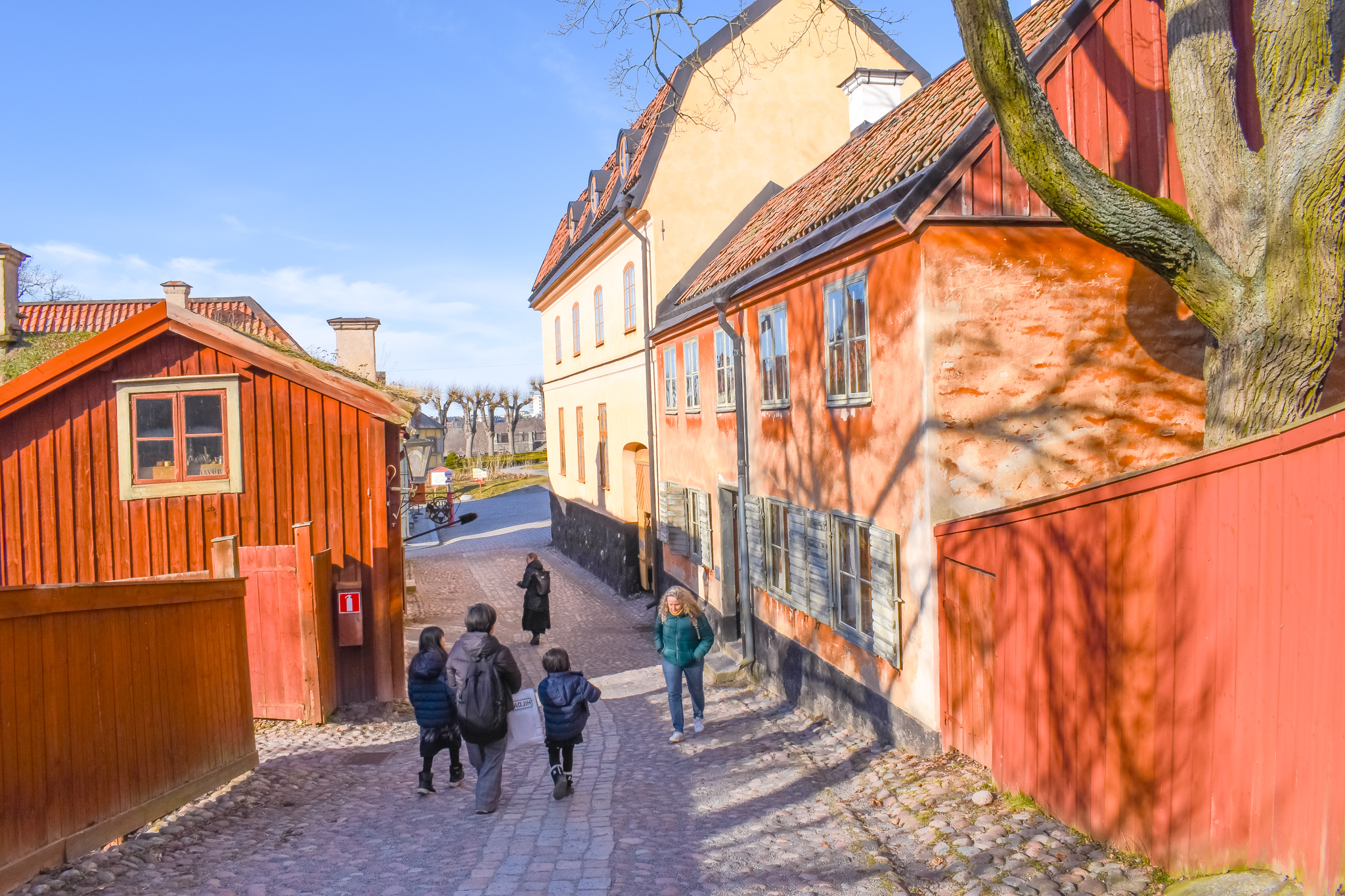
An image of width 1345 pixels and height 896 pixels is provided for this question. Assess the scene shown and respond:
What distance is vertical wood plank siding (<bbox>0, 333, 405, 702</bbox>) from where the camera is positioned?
978 centimetres

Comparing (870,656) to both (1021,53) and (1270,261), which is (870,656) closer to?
(1270,261)

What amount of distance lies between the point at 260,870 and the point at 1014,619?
15.5 feet

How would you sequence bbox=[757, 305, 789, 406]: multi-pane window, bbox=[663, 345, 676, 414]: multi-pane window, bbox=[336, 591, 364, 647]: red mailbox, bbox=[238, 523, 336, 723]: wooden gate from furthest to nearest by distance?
bbox=[663, 345, 676, 414]: multi-pane window
bbox=[757, 305, 789, 406]: multi-pane window
bbox=[336, 591, 364, 647]: red mailbox
bbox=[238, 523, 336, 723]: wooden gate

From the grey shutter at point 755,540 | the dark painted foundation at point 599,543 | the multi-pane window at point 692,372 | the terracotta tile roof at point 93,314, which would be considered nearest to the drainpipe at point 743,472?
the grey shutter at point 755,540

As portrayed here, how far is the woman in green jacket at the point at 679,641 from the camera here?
28.7 ft

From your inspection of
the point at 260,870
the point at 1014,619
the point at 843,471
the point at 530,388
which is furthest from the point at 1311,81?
the point at 530,388

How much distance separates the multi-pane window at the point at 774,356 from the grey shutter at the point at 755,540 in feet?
4.28

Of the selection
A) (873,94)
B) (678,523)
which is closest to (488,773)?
(678,523)

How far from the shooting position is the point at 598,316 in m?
20.7

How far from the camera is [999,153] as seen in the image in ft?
24.3

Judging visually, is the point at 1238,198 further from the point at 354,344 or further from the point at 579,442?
the point at 579,442

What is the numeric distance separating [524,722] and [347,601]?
4.13m

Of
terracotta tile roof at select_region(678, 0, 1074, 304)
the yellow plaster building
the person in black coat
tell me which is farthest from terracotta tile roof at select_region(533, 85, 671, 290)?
the person in black coat

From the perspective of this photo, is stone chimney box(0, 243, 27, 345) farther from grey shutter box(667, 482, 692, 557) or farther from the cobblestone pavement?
grey shutter box(667, 482, 692, 557)
